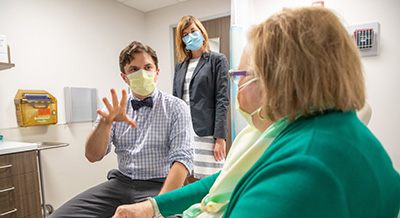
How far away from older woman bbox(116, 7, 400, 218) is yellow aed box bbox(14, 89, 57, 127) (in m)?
2.52

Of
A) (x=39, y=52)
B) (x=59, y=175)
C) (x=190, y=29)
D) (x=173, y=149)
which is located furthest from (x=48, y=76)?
(x=173, y=149)

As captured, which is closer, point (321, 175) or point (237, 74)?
point (321, 175)

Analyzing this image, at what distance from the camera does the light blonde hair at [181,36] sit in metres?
2.05

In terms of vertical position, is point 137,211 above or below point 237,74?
below

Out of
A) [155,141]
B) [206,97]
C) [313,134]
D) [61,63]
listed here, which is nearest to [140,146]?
[155,141]

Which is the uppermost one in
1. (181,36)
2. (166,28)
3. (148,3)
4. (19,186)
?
(148,3)

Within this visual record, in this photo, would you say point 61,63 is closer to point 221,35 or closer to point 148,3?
point 148,3

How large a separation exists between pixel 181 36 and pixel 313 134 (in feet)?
5.89

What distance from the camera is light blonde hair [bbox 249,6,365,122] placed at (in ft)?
1.61

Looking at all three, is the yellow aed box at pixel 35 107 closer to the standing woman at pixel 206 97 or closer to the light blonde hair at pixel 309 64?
the standing woman at pixel 206 97

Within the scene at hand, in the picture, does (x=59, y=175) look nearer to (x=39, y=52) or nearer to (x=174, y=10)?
(x=39, y=52)

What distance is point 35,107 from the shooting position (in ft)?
7.98

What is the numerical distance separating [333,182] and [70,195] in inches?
121

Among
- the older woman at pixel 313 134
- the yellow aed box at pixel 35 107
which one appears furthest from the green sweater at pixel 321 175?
the yellow aed box at pixel 35 107
